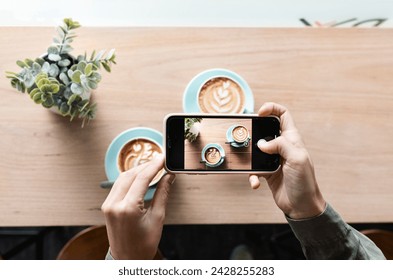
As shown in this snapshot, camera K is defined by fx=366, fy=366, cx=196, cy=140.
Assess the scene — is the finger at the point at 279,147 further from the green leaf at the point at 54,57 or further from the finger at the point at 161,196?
the green leaf at the point at 54,57

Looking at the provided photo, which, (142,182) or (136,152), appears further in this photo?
(136,152)

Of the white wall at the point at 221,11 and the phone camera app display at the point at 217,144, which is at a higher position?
the white wall at the point at 221,11

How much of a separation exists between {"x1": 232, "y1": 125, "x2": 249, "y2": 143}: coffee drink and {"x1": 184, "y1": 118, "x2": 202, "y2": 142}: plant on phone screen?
0.25 ft

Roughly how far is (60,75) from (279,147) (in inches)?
18.0

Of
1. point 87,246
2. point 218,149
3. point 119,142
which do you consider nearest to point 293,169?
point 218,149

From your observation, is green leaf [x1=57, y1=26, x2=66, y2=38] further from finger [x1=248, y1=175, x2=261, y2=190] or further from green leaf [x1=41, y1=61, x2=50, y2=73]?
finger [x1=248, y1=175, x2=261, y2=190]

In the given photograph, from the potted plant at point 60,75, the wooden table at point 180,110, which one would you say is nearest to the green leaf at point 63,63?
the potted plant at point 60,75

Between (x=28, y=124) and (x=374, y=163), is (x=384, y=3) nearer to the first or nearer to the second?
(x=374, y=163)

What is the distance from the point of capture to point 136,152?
835 millimetres

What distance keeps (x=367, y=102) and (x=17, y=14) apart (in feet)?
3.42

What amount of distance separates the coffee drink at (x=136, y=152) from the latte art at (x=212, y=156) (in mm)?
131

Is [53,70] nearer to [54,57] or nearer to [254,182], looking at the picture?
[54,57]

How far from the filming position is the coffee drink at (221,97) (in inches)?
33.3

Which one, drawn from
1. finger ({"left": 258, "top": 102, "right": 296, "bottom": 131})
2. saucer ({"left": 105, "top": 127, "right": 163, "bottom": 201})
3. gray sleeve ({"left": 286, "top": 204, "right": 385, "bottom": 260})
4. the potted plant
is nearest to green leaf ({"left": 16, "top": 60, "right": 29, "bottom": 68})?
the potted plant
